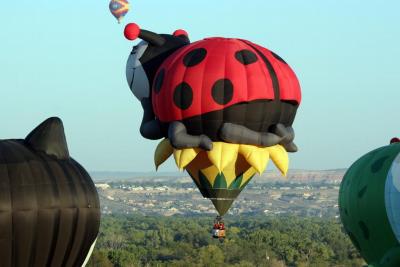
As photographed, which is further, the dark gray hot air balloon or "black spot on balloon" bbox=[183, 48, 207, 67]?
"black spot on balloon" bbox=[183, 48, 207, 67]

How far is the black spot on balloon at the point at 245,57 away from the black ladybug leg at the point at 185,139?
208 cm

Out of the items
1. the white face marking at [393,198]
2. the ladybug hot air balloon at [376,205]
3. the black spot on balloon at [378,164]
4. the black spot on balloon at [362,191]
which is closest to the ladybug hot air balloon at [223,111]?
the ladybug hot air balloon at [376,205]

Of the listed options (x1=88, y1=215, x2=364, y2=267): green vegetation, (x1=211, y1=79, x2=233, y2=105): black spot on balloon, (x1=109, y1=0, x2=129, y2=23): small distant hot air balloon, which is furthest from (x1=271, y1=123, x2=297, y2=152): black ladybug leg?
(x1=88, y1=215, x2=364, y2=267): green vegetation

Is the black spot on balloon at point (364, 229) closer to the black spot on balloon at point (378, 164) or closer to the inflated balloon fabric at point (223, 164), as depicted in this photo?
the black spot on balloon at point (378, 164)

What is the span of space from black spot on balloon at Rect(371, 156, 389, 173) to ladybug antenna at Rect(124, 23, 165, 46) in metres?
7.23

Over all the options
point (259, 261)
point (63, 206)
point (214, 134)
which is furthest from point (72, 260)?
point (259, 261)

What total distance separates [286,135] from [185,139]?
2667 mm

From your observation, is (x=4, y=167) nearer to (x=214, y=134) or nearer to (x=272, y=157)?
(x=214, y=134)

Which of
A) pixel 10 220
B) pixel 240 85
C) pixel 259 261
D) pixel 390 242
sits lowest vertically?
pixel 259 261

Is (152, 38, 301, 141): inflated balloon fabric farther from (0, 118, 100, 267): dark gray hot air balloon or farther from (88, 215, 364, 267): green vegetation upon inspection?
(88, 215, 364, 267): green vegetation

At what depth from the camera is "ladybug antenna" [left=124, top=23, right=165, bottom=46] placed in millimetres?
29750

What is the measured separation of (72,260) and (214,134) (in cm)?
662

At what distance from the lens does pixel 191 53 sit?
27844 mm

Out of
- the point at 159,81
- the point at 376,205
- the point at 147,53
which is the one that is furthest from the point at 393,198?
the point at 147,53
